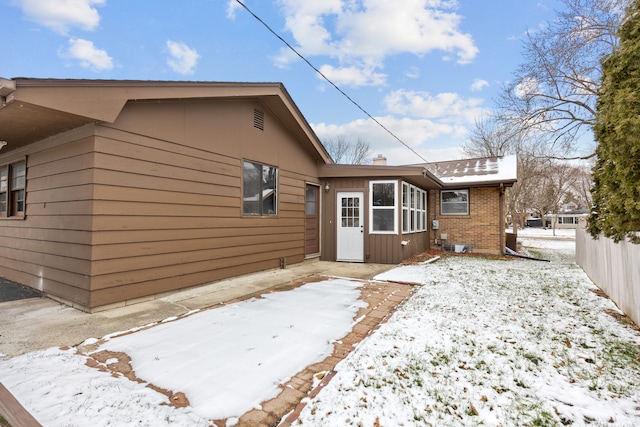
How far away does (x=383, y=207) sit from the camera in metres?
8.59

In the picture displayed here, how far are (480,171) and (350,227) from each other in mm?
6447

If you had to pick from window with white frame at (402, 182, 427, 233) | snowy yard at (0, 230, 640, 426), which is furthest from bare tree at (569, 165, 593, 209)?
snowy yard at (0, 230, 640, 426)

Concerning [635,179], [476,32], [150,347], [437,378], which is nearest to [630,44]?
[635,179]

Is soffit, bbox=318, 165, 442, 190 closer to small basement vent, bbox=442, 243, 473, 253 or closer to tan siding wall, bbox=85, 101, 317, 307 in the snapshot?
tan siding wall, bbox=85, 101, 317, 307

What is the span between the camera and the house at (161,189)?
3.98 m

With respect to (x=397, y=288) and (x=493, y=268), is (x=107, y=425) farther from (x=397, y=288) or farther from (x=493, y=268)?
(x=493, y=268)

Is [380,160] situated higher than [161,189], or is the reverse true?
[380,160]

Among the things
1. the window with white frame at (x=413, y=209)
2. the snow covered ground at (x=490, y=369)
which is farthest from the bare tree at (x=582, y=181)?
the snow covered ground at (x=490, y=369)

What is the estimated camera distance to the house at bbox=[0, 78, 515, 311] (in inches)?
157

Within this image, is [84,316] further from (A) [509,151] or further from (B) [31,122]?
(A) [509,151]

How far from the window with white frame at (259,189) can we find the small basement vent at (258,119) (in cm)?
85

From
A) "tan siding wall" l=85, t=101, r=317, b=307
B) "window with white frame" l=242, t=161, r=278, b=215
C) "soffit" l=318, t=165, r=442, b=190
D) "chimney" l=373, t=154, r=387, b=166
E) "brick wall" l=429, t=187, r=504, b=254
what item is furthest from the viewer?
"brick wall" l=429, t=187, r=504, b=254

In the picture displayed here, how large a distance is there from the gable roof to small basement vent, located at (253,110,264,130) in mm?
955

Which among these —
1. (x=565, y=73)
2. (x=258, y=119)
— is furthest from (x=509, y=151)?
(x=258, y=119)
